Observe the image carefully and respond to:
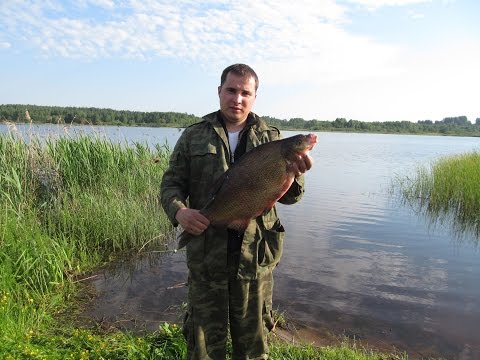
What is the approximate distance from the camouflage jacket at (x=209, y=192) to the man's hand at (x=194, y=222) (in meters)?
0.15

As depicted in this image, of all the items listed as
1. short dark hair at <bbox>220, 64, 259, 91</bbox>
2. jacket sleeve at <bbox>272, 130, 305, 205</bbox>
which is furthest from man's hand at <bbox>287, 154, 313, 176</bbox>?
short dark hair at <bbox>220, 64, 259, 91</bbox>

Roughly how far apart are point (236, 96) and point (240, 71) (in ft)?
0.60

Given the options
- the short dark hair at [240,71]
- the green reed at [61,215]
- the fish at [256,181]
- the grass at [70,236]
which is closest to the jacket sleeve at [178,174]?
the fish at [256,181]

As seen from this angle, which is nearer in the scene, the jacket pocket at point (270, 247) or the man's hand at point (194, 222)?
the man's hand at point (194, 222)

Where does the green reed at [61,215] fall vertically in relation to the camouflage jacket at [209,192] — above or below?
below

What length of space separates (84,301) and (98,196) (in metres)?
3.14

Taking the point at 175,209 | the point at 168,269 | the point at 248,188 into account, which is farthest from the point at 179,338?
the point at 168,269

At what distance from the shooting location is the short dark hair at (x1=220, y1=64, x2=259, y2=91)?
9.34ft

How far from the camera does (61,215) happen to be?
7.30 metres

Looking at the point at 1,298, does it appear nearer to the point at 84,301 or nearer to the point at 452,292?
the point at 84,301

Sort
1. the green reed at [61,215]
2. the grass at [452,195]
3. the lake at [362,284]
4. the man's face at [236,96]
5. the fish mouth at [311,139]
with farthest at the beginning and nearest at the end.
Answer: the grass at [452,195], the lake at [362,284], the green reed at [61,215], the man's face at [236,96], the fish mouth at [311,139]

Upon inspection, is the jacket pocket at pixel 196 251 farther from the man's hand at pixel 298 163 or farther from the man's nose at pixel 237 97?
the man's nose at pixel 237 97

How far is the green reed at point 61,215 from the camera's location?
499cm

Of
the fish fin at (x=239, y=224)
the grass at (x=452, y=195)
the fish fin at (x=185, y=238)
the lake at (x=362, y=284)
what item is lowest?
the lake at (x=362, y=284)
